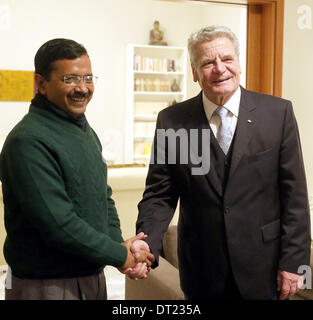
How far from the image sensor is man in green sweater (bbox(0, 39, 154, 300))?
1.32m

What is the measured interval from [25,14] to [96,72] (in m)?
1.44

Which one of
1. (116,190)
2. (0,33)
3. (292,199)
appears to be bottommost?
(116,190)

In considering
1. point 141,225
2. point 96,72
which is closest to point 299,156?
point 141,225

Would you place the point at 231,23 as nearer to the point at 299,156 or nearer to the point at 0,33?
the point at 0,33

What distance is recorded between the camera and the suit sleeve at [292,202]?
1.56m

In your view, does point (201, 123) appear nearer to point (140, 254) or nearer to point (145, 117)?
point (140, 254)

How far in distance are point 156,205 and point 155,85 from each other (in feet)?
20.5

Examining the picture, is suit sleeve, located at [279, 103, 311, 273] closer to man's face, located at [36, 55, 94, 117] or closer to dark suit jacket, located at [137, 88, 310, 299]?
dark suit jacket, located at [137, 88, 310, 299]

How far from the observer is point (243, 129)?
1.59 meters

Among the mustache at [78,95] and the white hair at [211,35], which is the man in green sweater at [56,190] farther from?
the white hair at [211,35]

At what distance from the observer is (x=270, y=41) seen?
3.49 meters

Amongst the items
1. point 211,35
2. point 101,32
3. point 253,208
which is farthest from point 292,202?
point 101,32

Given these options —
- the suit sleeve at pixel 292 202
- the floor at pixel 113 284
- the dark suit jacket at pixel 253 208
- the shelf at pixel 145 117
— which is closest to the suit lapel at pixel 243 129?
the dark suit jacket at pixel 253 208

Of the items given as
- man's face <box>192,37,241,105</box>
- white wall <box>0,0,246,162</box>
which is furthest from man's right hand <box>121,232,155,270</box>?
white wall <box>0,0,246,162</box>
